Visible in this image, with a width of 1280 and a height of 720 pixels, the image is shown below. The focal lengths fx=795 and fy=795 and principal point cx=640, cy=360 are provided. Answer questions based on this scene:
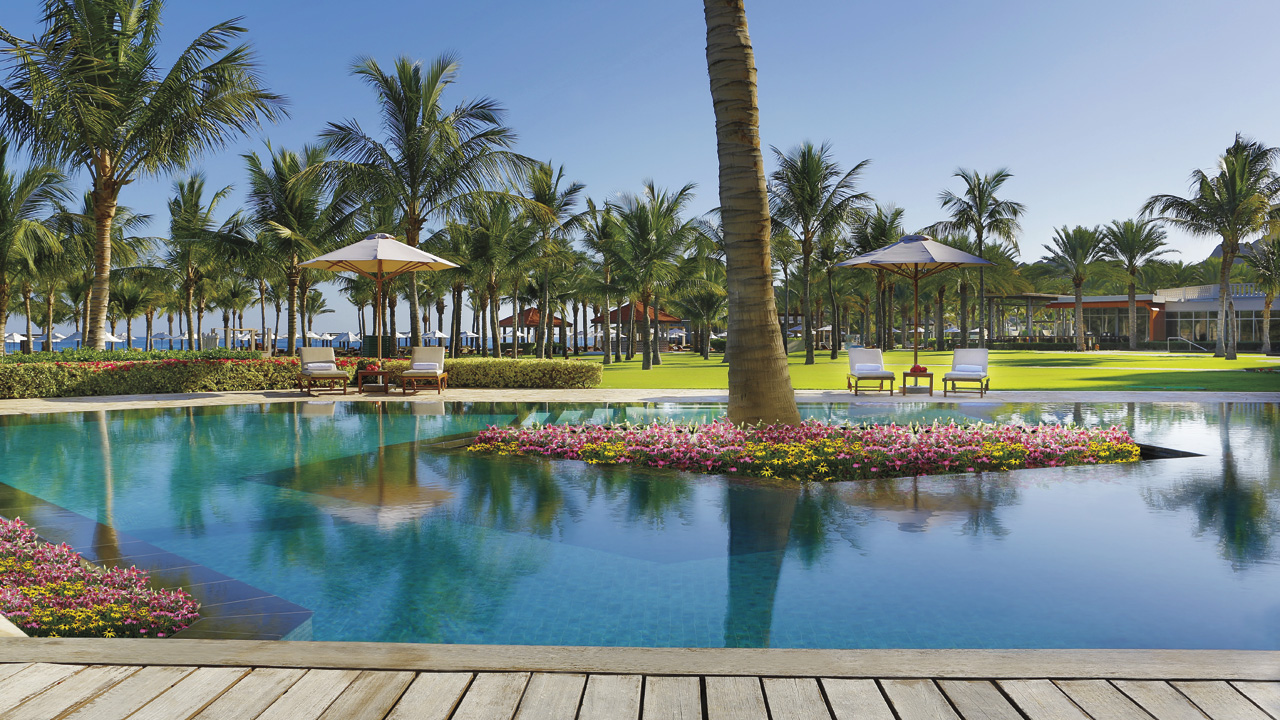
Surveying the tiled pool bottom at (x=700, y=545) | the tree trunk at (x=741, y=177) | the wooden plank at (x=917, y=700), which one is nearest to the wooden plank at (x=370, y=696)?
the tiled pool bottom at (x=700, y=545)

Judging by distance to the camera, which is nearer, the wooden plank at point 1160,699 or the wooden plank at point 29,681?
the wooden plank at point 1160,699

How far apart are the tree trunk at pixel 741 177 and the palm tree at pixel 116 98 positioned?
14.3 m

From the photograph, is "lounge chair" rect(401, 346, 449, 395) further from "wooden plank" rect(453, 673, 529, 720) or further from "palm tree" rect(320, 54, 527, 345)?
"wooden plank" rect(453, 673, 529, 720)

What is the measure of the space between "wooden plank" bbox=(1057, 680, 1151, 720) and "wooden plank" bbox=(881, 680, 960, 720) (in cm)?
37

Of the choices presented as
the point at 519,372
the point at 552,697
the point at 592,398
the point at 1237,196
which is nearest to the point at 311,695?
the point at 552,697

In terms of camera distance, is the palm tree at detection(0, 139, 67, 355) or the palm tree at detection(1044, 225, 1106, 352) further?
the palm tree at detection(1044, 225, 1106, 352)

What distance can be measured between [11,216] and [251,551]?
27.6 meters

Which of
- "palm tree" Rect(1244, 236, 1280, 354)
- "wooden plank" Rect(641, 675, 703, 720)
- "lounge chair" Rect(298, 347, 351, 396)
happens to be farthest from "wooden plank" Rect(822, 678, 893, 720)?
"palm tree" Rect(1244, 236, 1280, 354)

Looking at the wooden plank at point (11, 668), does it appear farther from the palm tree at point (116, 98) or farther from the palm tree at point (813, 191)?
A: the palm tree at point (813, 191)

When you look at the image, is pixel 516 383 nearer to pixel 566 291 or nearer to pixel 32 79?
pixel 32 79

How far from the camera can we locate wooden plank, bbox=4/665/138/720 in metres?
2.18

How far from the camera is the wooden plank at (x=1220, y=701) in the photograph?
2.13 metres

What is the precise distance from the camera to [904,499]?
6.66m

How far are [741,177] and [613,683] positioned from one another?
644 cm
